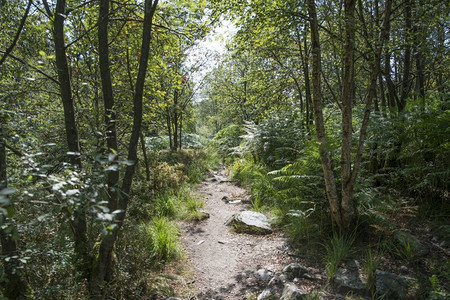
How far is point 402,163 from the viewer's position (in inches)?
207

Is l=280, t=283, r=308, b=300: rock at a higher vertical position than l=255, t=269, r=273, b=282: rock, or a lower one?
higher

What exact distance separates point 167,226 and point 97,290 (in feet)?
6.98

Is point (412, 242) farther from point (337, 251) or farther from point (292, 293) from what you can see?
point (292, 293)

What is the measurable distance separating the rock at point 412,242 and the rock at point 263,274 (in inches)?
76.6

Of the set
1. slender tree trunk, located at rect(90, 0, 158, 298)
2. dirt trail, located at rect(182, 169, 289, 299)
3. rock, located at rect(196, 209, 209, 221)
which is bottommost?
dirt trail, located at rect(182, 169, 289, 299)

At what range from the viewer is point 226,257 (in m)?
4.67

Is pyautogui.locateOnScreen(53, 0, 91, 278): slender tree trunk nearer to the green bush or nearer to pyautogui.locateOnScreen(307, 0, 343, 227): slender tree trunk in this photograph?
the green bush

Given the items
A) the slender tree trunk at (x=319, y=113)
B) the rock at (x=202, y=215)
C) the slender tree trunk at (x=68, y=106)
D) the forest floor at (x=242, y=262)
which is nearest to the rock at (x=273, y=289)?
the forest floor at (x=242, y=262)

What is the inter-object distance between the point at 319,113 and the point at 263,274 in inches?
105

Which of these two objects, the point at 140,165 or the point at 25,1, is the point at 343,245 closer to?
the point at 25,1

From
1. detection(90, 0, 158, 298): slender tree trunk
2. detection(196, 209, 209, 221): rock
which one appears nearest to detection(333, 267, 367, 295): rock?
detection(90, 0, 158, 298): slender tree trunk

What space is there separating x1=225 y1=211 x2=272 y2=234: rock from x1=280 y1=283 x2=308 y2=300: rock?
80.1 inches

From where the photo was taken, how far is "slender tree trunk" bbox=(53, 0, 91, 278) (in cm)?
305

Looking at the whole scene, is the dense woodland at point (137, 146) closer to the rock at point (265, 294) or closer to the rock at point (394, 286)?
A: the rock at point (394, 286)
